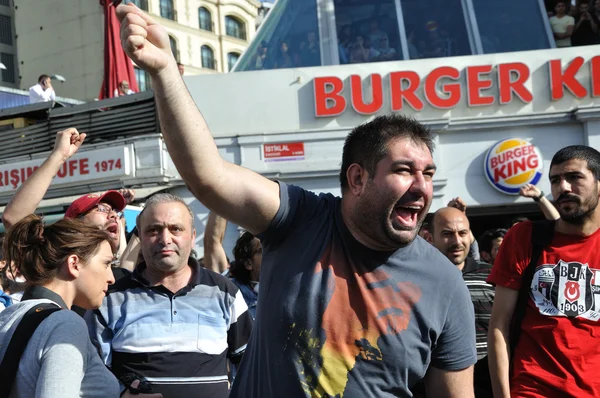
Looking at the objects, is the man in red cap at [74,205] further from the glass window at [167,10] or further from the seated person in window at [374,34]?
the glass window at [167,10]

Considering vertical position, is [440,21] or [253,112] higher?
[440,21]

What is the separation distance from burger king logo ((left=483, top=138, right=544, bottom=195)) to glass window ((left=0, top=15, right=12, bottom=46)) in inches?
1470

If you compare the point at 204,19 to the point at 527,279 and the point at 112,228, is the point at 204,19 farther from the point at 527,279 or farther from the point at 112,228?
the point at 527,279

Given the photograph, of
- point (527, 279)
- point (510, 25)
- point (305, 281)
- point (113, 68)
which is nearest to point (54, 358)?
point (305, 281)

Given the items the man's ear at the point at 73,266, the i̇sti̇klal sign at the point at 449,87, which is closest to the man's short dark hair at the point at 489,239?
the man's ear at the point at 73,266

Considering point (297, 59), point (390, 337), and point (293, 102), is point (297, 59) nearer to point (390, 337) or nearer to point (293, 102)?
point (293, 102)

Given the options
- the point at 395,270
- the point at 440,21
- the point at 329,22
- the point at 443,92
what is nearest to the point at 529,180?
the point at 443,92

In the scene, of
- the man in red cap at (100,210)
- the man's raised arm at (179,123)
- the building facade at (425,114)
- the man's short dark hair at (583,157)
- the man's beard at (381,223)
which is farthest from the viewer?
the building facade at (425,114)

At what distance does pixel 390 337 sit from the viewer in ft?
8.00

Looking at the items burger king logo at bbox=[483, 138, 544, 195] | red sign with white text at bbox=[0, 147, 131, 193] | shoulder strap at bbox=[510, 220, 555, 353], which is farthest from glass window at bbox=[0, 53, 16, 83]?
shoulder strap at bbox=[510, 220, 555, 353]

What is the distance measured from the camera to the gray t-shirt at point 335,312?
240 centimetres

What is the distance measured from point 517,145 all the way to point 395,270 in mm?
12092

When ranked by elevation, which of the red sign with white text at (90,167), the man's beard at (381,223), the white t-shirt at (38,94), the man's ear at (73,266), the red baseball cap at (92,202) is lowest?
the man's ear at (73,266)

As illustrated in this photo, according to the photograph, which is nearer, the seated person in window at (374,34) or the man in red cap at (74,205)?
the man in red cap at (74,205)
